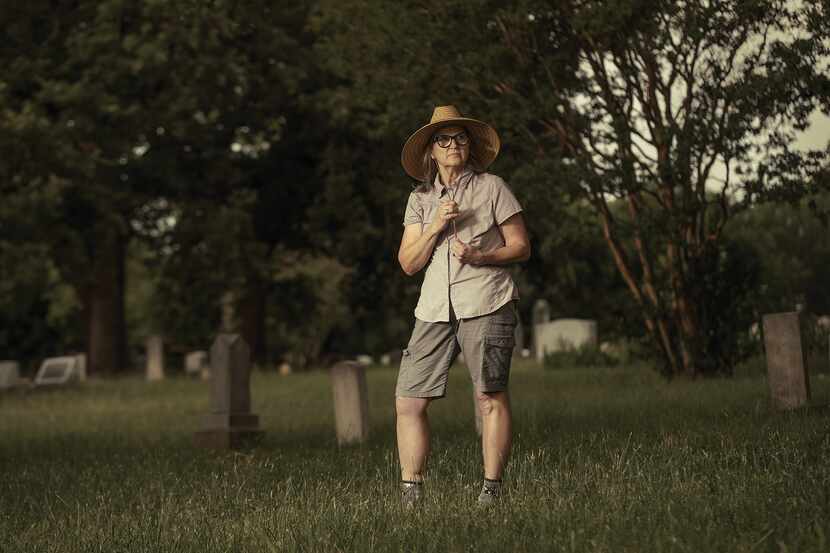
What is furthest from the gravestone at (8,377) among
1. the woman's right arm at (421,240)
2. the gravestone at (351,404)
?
the woman's right arm at (421,240)

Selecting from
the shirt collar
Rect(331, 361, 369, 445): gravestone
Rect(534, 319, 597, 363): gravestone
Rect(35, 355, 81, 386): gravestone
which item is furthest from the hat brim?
Rect(534, 319, 597, 363): gravestone

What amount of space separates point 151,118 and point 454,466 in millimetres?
20348

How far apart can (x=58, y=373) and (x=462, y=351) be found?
2318 centimetres

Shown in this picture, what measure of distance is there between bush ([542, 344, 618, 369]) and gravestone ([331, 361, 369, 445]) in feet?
47.1

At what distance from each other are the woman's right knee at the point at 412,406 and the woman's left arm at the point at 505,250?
81cm

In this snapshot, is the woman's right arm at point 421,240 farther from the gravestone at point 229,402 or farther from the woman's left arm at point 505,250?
the gravestone at point 229,402

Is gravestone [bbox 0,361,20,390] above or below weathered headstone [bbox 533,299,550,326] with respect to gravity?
below

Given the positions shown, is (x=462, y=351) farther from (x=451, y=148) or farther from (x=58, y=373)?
(x=58, y=373)

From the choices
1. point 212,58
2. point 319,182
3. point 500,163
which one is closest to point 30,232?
point 212,58

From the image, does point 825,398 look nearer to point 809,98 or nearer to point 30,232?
point 809,98

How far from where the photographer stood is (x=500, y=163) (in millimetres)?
17531

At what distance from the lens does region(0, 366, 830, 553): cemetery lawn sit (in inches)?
227

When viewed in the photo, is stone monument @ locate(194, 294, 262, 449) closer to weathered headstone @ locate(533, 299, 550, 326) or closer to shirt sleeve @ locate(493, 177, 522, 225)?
shirt sleeve @ locate(493, 177, 522, 225)

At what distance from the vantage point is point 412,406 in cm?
725
